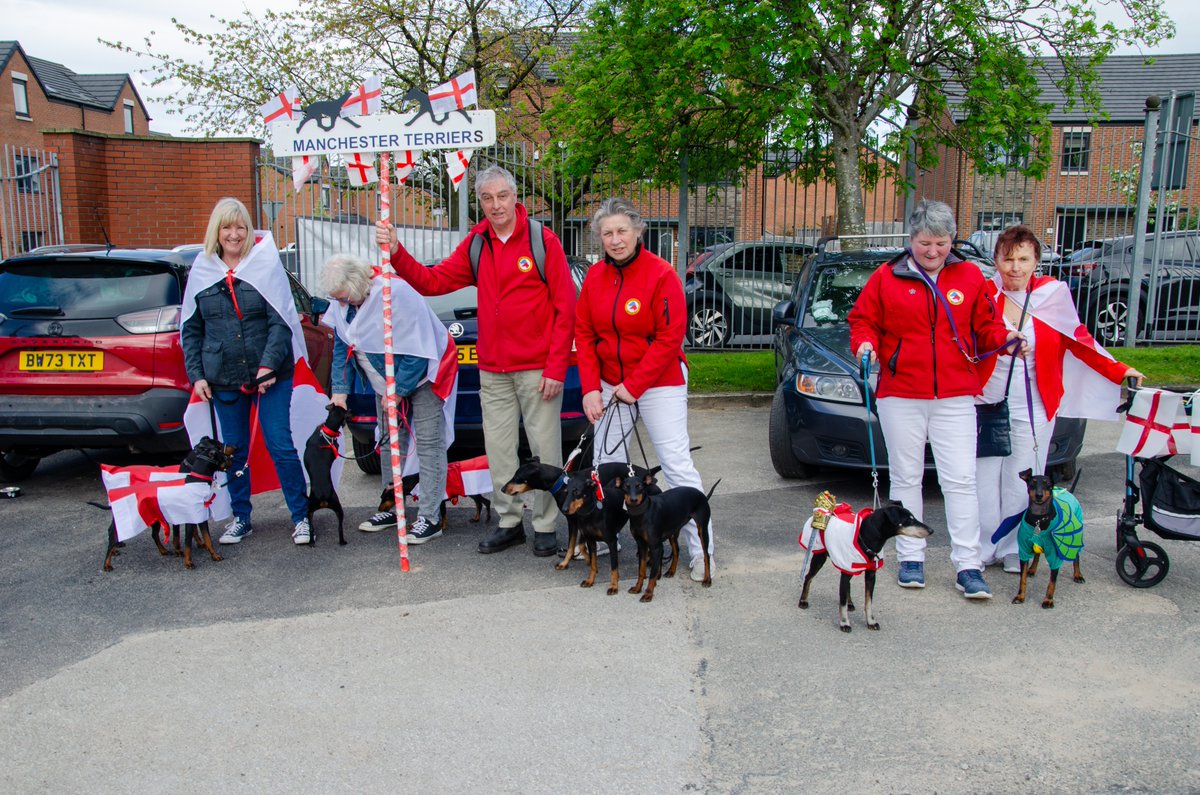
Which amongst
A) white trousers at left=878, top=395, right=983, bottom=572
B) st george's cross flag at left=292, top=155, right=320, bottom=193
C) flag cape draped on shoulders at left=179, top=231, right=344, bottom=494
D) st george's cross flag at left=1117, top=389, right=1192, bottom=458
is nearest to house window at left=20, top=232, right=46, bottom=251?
flag cape draped on shoulders at left=179, top=231, right=344, bottom=494

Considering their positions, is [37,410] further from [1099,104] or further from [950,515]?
[1099,104]

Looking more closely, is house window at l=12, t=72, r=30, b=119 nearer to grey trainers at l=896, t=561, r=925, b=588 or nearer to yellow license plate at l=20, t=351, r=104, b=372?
yellow license plate at l=20, t=351, r=104, b=372

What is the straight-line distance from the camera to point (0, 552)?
5.60 meters

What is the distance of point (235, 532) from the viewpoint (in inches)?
226

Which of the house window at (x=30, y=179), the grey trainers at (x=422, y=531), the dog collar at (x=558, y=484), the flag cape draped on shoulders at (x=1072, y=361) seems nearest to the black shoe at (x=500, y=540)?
the grey trainers at (x=422, y=531)

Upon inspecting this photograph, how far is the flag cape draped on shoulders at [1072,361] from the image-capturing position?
16.3 ft

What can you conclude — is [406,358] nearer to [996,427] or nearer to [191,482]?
[191,482]

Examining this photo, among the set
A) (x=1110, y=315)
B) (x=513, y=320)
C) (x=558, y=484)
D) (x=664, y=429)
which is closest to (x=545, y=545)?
(x=558, y=484)

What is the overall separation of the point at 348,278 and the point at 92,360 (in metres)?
2.21

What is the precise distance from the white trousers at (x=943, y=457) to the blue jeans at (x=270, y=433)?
3385 millimetres

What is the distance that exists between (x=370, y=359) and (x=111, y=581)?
6.00 ft

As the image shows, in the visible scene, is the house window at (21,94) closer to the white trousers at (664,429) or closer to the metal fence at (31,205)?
the metal fence at (31,205)

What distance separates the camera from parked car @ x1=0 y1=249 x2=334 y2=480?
626 centimetres

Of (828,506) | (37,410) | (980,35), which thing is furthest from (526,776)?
(980,35)
